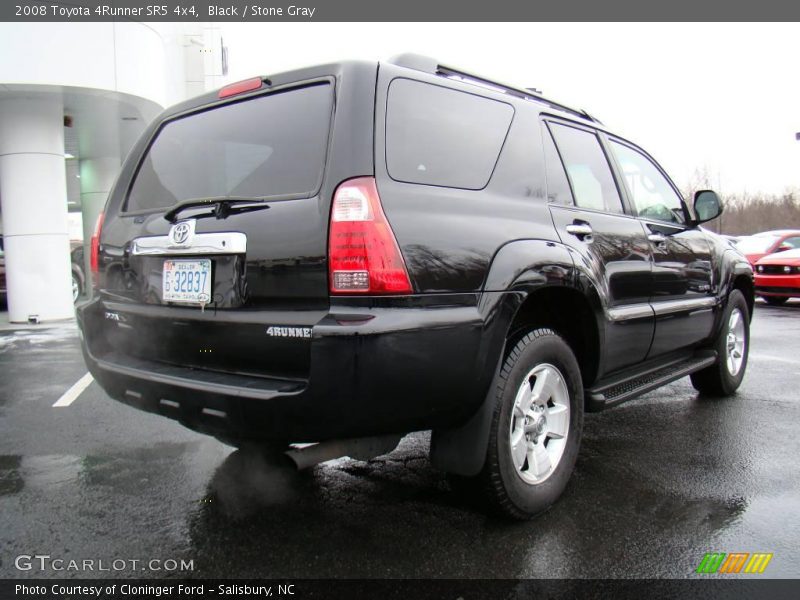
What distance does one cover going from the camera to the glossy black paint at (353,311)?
2.12 metres

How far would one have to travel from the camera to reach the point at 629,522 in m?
2.66

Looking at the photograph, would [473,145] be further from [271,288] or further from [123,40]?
[123,40]

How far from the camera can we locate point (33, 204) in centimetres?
1003

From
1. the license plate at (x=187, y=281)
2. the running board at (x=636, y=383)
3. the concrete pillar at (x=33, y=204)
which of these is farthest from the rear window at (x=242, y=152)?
the concrete pillar at (x=33, y=204)

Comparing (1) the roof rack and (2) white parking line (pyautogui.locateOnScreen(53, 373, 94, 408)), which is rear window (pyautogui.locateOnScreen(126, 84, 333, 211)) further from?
(2) white parking line (pyautogui.locateOnScreen(53, 373, 94, 408))

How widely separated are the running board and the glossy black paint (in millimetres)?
579

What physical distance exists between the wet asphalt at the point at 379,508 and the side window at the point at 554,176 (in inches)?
57.1

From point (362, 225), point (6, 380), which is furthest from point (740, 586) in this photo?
point (6, 380)

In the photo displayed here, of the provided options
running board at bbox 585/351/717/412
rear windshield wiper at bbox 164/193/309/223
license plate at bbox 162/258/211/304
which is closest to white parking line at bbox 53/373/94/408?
license plate at bbox 162/258/211/304

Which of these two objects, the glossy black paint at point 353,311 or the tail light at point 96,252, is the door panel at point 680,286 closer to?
the glossy black paint at point 353,311

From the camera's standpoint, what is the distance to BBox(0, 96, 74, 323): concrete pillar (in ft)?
32.5

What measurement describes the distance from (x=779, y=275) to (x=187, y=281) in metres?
12.6

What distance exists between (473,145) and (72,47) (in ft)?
29.3

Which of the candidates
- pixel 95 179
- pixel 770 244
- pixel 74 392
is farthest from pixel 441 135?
pixel 95 179
